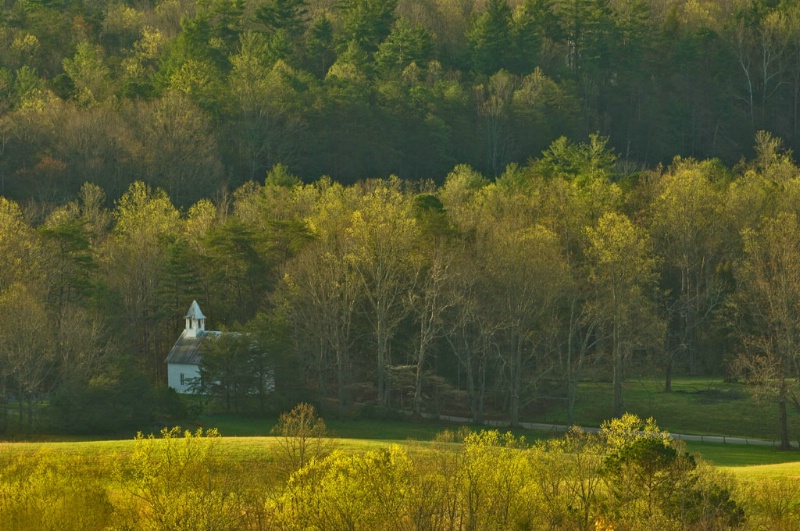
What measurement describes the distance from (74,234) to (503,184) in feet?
105

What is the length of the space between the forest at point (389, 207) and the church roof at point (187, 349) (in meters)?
1.52

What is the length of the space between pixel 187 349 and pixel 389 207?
1310 cm

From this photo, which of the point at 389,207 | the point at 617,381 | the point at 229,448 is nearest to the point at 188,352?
the point at 389,207

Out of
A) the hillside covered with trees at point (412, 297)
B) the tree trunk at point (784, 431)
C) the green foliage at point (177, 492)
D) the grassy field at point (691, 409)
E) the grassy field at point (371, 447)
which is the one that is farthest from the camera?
the grassy field at point (691, 409)

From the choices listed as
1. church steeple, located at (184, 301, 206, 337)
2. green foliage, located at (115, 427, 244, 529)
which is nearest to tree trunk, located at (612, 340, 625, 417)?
church steeple, located at (184, 301, 206, 337)

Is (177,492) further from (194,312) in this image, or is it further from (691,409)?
(691,409)

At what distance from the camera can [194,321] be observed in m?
68.6

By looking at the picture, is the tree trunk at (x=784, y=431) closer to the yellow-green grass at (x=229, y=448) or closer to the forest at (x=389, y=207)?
the forest at (x=389, y=207)

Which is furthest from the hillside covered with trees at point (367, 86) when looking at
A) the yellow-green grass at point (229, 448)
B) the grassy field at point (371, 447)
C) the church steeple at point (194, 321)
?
the yellow-green grass at point (229, 448)

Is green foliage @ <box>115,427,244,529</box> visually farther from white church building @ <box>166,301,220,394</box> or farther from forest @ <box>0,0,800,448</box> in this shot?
white church building @ <box>166,301,220,394</box>

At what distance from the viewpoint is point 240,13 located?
11488cm

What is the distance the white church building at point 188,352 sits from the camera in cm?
6700

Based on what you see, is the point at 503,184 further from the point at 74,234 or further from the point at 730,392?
the point at 74,234

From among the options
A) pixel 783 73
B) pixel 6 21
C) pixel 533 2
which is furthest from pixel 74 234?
pixel 783 73
